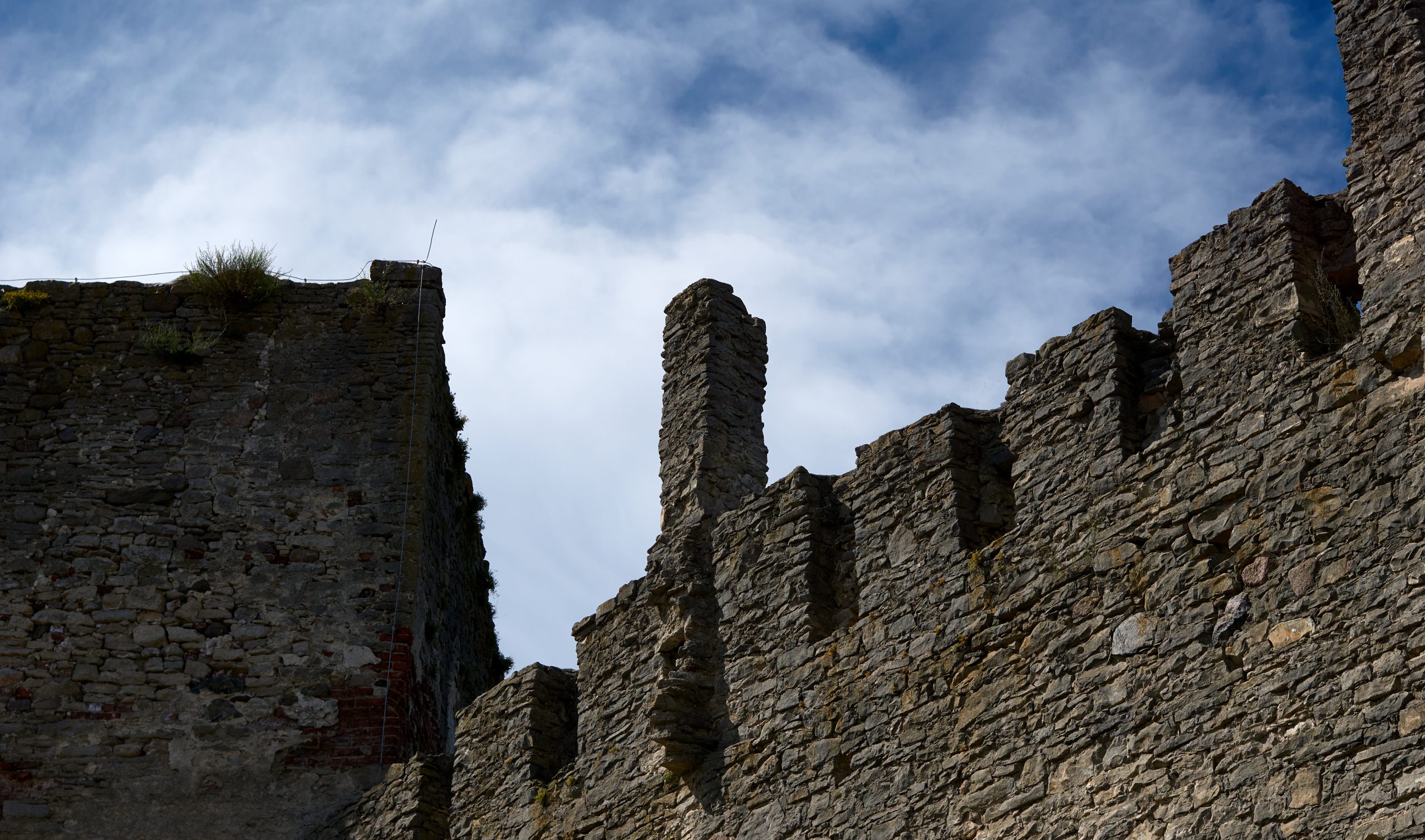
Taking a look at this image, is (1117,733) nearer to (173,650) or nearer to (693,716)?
(693,716)

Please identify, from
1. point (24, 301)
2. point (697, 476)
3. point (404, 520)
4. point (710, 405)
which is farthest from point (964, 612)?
point (24, 301)

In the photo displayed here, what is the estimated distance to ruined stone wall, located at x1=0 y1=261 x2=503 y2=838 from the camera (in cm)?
1355

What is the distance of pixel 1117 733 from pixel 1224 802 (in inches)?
27.1

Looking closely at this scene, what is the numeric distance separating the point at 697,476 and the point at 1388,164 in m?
4.35

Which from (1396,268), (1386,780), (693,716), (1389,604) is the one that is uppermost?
(1396,268)

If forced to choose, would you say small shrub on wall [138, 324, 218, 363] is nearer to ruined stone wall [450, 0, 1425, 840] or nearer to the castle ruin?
the castle ruin

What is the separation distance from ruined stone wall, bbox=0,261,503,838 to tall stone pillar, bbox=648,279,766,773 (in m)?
2.74

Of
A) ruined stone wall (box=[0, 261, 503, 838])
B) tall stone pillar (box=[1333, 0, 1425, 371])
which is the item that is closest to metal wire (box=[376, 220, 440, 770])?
ruined stone wall (box=[0, 261, 503, 838])

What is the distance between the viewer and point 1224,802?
27.6 ft

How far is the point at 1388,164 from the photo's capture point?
354 inches

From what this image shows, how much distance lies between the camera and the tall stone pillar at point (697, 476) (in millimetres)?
11312

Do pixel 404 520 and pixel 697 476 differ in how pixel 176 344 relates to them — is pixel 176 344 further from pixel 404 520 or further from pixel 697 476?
pixel 697 476

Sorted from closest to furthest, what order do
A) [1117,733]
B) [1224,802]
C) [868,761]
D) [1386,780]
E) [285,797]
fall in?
1. [1386,780]
2. [1224,802]
3. [1117,733]
4. [868,761]
5. [285,797]

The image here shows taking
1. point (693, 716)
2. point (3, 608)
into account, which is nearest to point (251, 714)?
point (3, 608)
